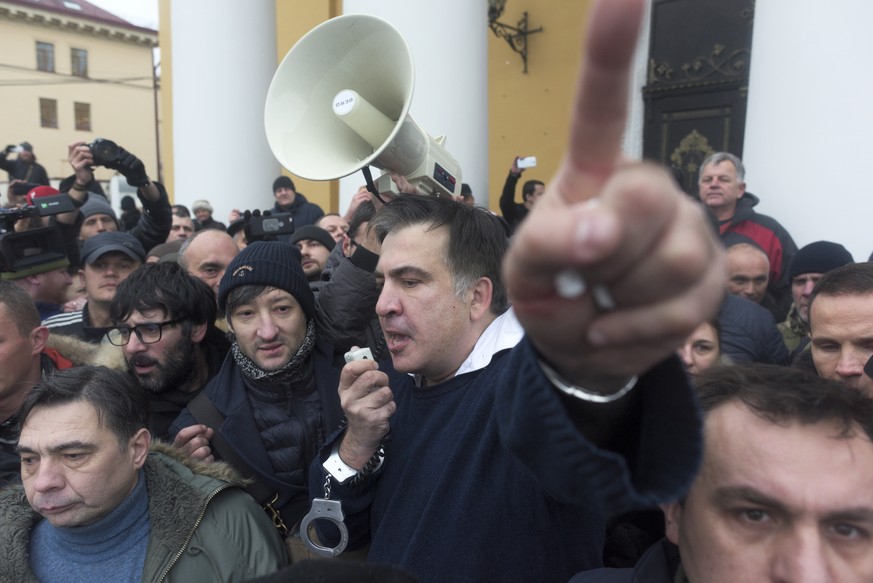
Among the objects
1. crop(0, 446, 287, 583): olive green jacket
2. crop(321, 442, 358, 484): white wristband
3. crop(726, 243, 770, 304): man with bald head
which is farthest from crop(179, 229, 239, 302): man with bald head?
crop(726, 243, 770, 304): man with bald head

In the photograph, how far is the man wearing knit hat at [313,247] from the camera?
147 inches

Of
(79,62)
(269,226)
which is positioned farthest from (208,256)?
(79,62)

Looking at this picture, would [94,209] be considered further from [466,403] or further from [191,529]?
[466,403]

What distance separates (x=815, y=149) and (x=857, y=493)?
2.88 meters

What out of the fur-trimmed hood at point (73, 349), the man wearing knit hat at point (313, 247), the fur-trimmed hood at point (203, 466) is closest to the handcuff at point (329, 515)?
the fur-trimmed hood at point (203, 466)

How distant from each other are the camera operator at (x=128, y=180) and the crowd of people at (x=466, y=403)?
2.11 ft

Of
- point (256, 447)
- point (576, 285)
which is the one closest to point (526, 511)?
point (576, 285)

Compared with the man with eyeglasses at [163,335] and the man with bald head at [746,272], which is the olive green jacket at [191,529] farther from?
the man with bald head at [746,272]

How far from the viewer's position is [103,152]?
3.76 metres

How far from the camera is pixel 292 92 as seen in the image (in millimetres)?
2510

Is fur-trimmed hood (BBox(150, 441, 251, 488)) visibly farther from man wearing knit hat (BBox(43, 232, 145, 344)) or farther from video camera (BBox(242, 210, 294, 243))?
video camera (BBox(242, 210, 294, 243))

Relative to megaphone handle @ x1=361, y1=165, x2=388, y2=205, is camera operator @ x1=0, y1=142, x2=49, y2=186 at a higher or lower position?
higher

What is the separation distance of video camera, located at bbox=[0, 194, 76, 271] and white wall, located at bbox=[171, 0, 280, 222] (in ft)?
9.16

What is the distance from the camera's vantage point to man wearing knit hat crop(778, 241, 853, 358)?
111 inches
